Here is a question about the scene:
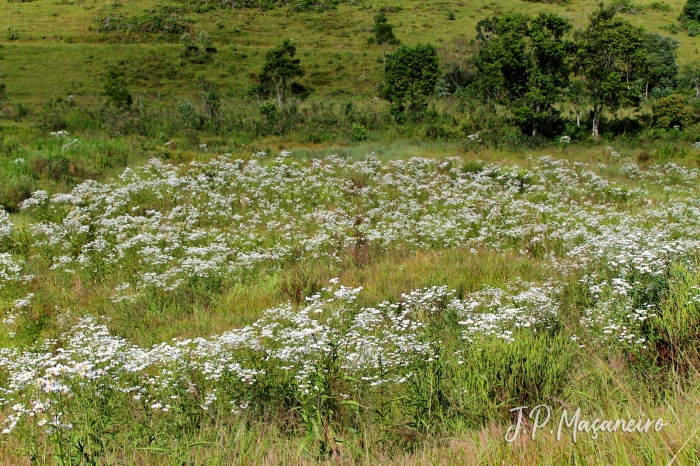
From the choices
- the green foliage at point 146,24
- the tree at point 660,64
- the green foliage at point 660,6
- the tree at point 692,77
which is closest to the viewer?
the tree at point 692,77

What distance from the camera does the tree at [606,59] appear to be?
1964cm

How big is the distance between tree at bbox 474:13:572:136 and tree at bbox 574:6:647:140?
830mm

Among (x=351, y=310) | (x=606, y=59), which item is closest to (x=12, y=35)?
(x=606, y=59)

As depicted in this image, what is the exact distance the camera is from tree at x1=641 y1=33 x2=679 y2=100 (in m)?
32.2

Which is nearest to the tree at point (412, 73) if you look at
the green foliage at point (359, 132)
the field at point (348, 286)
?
the field at point (348, 286)

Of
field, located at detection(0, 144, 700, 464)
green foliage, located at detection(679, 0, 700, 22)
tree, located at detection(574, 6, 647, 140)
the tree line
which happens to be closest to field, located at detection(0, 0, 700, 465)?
field, located at detection(0, 144, 700, 464)

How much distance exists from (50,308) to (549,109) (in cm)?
1860

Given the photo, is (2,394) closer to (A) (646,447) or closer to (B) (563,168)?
(A) (646,447)

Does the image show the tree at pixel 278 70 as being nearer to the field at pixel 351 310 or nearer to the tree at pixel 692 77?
the field at pixel 351 310

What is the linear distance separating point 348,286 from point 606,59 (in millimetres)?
18343

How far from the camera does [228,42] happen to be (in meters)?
49.0

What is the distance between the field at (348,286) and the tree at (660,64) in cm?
1153

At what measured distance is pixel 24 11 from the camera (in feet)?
177

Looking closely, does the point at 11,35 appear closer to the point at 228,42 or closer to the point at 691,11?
the point at 228,42
